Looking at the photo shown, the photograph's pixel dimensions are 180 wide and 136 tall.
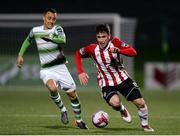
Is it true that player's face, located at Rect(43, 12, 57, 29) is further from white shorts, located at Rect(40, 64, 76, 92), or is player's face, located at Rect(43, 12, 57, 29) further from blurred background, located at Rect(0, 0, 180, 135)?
blurred background, located at Rect(0, 0, 180, 135)

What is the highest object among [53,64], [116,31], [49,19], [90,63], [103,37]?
[49,19]

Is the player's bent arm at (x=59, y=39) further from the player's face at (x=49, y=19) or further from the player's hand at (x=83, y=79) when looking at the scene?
the player's hand at (x=83, y=79)

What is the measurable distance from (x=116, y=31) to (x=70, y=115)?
8821mm

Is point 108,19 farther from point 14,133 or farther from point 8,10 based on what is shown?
point 14,133

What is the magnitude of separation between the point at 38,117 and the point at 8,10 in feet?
45.5

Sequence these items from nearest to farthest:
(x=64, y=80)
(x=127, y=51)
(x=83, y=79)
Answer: (x=127, y=51)
(x=83, y=79)
(x=64, y=80)

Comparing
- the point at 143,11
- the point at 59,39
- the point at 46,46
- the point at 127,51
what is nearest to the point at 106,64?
the point at 127,51

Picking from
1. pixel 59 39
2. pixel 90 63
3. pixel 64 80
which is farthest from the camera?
pixel 90 63

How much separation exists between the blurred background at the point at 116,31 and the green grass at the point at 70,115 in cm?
119

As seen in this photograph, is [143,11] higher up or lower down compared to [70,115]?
lower down

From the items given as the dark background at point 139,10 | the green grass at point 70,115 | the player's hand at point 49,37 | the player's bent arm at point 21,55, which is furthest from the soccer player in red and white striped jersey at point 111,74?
the dark background at point 139,10

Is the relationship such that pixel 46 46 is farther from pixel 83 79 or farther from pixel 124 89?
pixel 124 89

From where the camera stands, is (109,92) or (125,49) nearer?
(125,49)

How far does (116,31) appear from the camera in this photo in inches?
908
